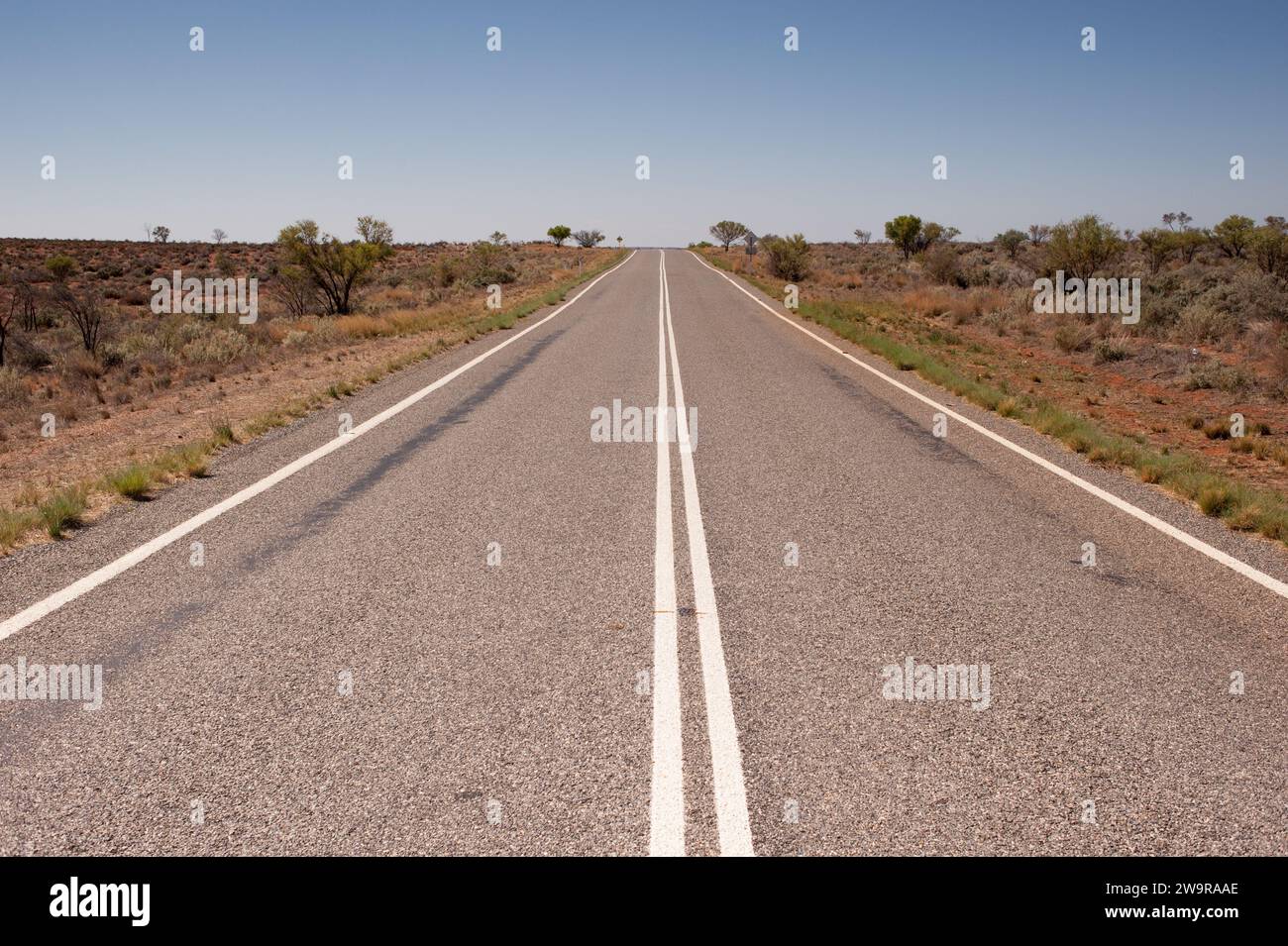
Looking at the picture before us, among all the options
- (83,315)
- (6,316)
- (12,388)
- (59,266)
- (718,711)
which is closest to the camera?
(718,711)

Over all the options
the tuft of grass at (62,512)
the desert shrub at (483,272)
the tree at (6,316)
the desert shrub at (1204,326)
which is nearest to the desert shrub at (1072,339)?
the desert shrub at (1204,326)

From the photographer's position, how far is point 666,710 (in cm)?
407

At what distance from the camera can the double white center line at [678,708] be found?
3.25 meters

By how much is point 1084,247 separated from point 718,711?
102 feet

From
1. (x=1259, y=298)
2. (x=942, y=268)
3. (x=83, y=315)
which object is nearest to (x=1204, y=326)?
(x=1259, y=298)

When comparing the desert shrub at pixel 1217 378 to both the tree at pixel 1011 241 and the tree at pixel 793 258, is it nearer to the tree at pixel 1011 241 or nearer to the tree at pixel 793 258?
the tree at pixel 793 258

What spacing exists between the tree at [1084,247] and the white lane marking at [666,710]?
2803 centimetres

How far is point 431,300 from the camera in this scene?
37.8m

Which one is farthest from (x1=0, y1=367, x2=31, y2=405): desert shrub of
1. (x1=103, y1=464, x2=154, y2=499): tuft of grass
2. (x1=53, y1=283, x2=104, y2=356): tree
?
(x1=103, y1=464, x2=154, y2=499): tuft of grass

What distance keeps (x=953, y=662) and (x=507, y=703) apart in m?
2.24

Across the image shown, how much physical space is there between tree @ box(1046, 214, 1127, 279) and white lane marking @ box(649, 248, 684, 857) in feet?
92.0

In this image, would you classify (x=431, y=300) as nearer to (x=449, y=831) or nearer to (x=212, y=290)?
(x=212, y=290)

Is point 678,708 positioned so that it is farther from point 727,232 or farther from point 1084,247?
point 727,232
